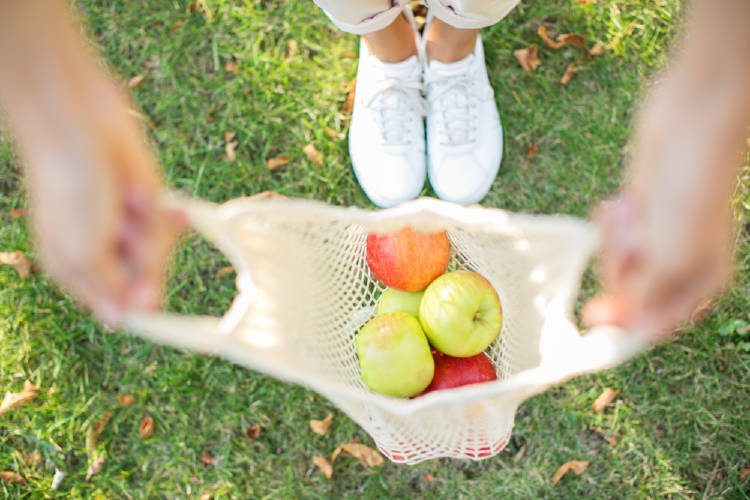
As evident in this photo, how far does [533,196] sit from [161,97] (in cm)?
159

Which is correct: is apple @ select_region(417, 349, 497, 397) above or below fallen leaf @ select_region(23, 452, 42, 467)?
above

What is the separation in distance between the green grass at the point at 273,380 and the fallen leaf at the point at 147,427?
0.07ft

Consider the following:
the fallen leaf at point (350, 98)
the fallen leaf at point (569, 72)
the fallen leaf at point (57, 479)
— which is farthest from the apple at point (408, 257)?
the fallen leaf at point (57, 479)

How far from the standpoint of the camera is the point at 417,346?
140cm

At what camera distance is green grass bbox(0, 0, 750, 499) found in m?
1.93

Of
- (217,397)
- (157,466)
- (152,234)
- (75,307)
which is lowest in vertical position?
(157,466)

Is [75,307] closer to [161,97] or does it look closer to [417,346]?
[161,97]

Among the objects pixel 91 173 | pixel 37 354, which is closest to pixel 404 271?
pixel 91 173

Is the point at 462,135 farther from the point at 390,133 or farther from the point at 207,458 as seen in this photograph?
the point at 207,458

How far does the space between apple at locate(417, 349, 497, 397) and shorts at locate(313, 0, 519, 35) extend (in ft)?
3.07

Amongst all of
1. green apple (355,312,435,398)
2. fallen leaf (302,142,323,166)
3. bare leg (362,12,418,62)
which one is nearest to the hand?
green apple (355,312,435,398)

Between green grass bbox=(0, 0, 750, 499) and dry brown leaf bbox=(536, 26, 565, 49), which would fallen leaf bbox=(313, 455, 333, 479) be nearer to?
green grass bbox=(0, 0, 750, 499)

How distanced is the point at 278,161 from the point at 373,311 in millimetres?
791

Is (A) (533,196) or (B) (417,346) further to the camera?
(A) (533,196)
